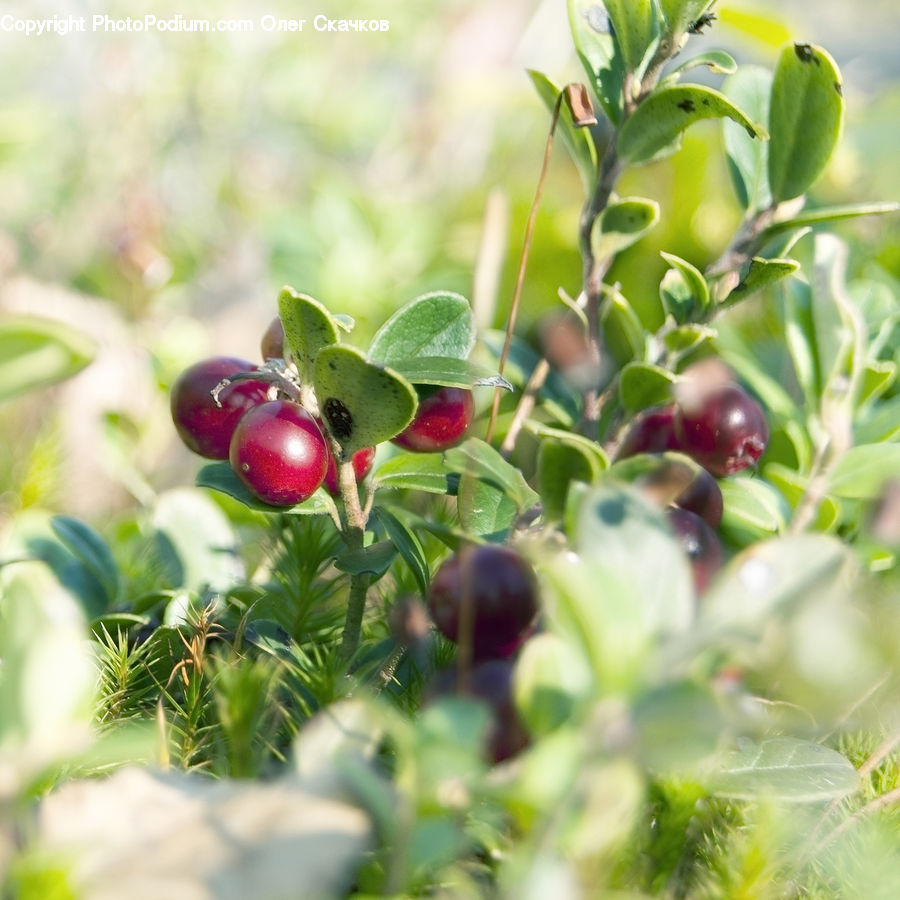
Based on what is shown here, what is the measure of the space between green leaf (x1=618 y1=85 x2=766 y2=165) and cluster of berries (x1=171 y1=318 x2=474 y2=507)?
19cm

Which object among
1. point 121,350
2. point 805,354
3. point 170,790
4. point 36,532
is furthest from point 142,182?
point 170,790

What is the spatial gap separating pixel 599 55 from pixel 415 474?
29 cm

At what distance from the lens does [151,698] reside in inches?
22.3

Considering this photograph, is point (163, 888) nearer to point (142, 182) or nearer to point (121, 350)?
point (121, 350)

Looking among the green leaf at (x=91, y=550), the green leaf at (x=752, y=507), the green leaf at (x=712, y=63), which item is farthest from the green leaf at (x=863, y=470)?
the green leaf at (x=91, y=550)

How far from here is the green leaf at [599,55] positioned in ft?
1.99

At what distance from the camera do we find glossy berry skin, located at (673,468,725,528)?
531mm

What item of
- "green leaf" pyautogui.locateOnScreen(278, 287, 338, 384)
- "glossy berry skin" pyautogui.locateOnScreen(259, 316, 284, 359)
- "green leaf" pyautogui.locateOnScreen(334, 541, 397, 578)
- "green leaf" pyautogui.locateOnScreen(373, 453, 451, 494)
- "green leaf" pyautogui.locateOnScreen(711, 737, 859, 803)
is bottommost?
"green leaf" pyautogui.locateOnScreen(711, 737, 859, 803)

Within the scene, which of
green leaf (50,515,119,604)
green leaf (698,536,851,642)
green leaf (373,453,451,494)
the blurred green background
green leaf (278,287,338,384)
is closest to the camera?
green leaf (698,536,851,642)

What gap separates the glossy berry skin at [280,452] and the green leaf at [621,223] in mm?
234

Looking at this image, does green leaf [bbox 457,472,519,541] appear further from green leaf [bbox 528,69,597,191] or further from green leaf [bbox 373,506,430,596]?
green leaf [bbox 528,69,597,191]

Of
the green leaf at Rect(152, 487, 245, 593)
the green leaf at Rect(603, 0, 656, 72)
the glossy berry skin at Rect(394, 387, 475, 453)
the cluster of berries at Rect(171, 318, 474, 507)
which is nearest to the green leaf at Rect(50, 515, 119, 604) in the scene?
the green leaf at Rect(152, 487, 245, 593)

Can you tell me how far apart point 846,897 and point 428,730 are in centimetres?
22

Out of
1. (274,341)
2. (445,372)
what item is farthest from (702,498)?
(274,341)
